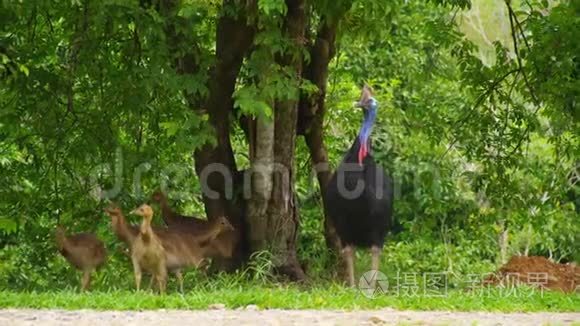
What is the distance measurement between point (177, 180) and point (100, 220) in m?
1.22

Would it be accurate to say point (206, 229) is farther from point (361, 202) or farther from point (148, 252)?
point (361, 202)

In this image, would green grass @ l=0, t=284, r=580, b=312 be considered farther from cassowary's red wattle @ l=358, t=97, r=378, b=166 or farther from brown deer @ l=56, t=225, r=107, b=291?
cassowary's red wattle @ l=358, t=97, r=378, b=166

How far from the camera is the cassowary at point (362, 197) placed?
1212cm

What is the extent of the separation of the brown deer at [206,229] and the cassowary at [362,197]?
1.07m

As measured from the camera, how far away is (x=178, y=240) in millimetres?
11898

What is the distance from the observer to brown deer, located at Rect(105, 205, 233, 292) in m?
11.6

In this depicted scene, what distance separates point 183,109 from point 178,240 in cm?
134

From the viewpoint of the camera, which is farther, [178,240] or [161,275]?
[178,240]

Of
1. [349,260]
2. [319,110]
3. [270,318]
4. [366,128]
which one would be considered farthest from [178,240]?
[270,318]

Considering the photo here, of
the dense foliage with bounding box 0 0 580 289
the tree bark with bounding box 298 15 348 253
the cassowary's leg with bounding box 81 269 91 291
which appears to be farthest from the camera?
the tree bark with bounding box 298 15 348 253

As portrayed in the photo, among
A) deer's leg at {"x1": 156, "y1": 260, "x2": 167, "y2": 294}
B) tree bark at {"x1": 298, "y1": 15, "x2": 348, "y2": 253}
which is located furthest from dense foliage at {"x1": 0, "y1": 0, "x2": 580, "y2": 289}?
deer's leg at {"x1": 156, "y1": 260, "x2": 167, "y2": 294}

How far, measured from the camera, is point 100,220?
1425 cm

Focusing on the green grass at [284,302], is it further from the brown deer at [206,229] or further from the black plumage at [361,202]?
the brown deer at [206,229]

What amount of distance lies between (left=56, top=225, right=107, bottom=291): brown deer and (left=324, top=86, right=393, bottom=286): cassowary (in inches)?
94.2
